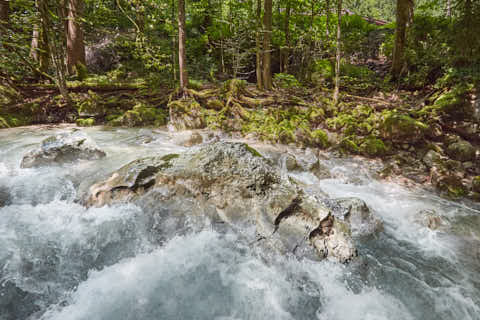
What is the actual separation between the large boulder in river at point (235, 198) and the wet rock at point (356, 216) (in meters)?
0.41

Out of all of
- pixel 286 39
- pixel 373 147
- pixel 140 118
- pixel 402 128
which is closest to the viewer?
pixel 402 128

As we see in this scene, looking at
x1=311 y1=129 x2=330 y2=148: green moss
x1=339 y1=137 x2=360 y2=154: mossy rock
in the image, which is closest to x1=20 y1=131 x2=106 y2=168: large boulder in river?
x1=311 y1=129 x2=330 y2=148: green moss

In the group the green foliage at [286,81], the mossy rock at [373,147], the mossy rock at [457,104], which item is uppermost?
the green foliage at [286,81]

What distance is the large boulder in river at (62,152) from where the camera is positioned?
16.6 feet

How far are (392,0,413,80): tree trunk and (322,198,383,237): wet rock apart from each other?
855 cm

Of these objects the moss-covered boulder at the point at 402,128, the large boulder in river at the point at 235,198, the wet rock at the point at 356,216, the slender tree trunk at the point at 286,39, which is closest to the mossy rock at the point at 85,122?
the large boulder in river at the point at 235,198

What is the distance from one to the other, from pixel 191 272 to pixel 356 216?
9.35ft

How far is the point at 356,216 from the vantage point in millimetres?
4082

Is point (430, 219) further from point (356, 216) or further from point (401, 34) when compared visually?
point (401, 34)

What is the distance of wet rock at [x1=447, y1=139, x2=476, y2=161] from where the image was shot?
240 inches

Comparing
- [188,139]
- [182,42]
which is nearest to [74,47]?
[182,42]

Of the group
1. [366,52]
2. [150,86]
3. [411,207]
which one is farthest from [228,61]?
[411,207]

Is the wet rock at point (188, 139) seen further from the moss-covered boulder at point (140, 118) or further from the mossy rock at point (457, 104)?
the mossy rock at point (457, 104)

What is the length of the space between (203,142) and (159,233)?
5098 millimetres
